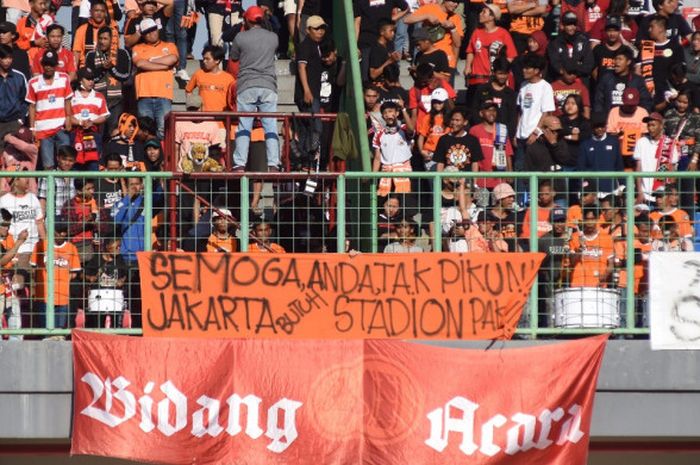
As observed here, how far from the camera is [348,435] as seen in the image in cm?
1561

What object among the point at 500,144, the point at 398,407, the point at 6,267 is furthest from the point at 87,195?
the point at 500,144

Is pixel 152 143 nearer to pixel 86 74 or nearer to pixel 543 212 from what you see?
pixel 86 74

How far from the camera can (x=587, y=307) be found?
1608 cm

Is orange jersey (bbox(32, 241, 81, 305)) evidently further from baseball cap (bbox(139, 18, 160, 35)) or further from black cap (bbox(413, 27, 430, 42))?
black cap (bbox(413, 27, 430, 42))

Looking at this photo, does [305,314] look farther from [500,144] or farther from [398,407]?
[500,144]

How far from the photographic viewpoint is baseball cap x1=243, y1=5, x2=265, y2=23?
19859mm

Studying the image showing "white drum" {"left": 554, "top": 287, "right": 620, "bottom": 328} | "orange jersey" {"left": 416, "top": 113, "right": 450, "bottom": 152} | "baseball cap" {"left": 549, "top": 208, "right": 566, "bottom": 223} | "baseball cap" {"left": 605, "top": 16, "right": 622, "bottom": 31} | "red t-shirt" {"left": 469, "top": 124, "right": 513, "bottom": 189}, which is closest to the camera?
"white drum" {"left": 554, "top": 287, "right": 620, "bottom": 328}

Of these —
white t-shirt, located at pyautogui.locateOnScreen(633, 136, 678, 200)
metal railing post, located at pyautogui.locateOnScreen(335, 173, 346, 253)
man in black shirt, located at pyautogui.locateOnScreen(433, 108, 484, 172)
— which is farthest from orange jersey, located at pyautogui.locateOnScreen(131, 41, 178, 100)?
white t-shirt, located at pyautogui.locateOnScreen(633, 136, 678, 200)

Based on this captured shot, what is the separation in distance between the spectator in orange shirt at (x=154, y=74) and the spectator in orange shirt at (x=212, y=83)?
0.26m

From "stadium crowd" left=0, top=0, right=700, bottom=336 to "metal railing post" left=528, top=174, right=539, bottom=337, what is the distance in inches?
3.3

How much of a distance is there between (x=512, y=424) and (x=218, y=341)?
97.0 inches

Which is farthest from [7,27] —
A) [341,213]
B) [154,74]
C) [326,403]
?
[326,403]

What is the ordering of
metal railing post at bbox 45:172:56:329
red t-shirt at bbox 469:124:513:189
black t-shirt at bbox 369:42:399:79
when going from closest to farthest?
metal railing post at bbox 45:172:56:329 → red t-shirt at bbox 469:124:513:189 → black t-shirt at bbox 369:42:399:79

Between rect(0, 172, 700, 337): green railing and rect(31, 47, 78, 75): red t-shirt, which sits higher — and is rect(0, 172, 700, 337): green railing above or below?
below
